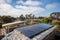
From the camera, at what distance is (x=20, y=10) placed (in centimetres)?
3759

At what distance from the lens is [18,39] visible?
19.5 feet

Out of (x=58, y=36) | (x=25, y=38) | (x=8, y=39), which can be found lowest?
(x=58, y=36)

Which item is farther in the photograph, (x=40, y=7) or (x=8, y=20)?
(x=40, y=7)

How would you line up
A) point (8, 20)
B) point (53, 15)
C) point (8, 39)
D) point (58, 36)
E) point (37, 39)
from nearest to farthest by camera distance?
point (37, 39) → point (8, 39) → point (58, 36) → point (8, 20) → point (53, 15)

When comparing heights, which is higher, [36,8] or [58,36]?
[36,8]

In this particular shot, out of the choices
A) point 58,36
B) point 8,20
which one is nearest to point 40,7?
point 8,20

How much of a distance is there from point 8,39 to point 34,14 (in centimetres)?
3223

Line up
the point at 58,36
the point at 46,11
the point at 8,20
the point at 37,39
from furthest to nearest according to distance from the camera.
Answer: the point at 46,11
the point at 8,20
the point at 58,36
the point at 37,39

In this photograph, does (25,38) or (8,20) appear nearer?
(25,38)

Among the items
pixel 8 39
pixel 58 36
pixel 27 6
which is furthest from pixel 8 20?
pixel 8 39

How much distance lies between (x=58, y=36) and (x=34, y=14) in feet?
83.7

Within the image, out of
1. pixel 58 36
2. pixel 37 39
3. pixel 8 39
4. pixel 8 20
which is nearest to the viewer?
pixel 37 39

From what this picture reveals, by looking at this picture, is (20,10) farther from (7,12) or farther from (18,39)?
(18,39)

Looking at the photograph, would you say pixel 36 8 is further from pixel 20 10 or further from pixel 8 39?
pixel 8 39
